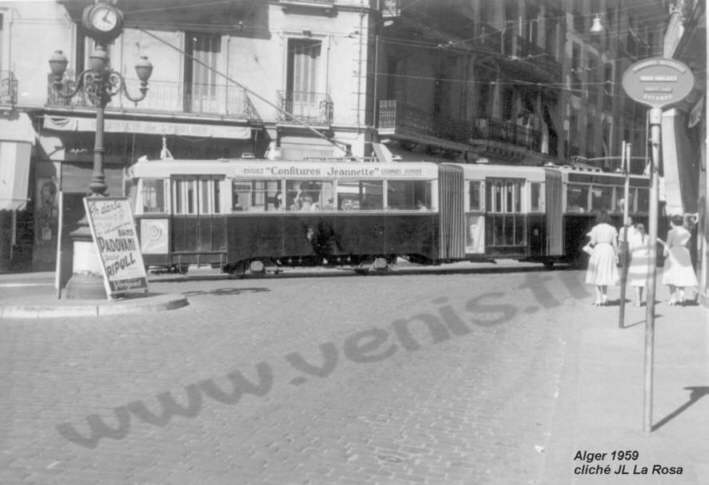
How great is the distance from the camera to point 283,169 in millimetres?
21484

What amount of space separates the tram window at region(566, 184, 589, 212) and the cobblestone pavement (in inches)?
436

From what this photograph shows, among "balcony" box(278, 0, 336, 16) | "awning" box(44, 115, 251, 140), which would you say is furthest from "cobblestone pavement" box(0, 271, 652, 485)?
"balcony" box(278, 0, 336, 16)

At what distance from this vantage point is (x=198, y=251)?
21.2 m

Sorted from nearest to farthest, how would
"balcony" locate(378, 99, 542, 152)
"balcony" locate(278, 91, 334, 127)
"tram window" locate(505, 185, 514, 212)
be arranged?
"tram window" locate(505, 185, 514, 212), "balcony" locate(278, 91, 334, 127), "balcony" locate(378, 99, 542, 152)

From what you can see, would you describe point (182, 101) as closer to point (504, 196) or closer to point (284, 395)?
point (504, 196)

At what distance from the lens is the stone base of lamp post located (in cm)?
1439

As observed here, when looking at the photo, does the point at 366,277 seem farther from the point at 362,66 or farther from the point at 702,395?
the point at 702,395

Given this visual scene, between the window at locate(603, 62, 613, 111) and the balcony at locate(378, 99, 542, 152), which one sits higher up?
the window at locate(603, 62, 613, 111)

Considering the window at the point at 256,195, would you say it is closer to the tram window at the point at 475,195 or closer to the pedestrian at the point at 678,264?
the tram window at the point at 475,195

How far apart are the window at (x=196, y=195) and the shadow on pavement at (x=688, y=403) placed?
47.9 feet

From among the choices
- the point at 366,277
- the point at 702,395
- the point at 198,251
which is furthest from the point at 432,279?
the point at 702,395

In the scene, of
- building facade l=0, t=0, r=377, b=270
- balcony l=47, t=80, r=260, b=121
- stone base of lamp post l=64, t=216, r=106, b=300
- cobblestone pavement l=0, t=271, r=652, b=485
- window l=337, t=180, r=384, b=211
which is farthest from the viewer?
balcony l=47, t=80, r=260, b=121

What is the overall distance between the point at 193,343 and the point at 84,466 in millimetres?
5028

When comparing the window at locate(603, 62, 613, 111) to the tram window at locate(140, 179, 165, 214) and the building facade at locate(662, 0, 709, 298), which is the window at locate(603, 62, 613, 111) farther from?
the tram window at locate(140, 179, 165, 214)
